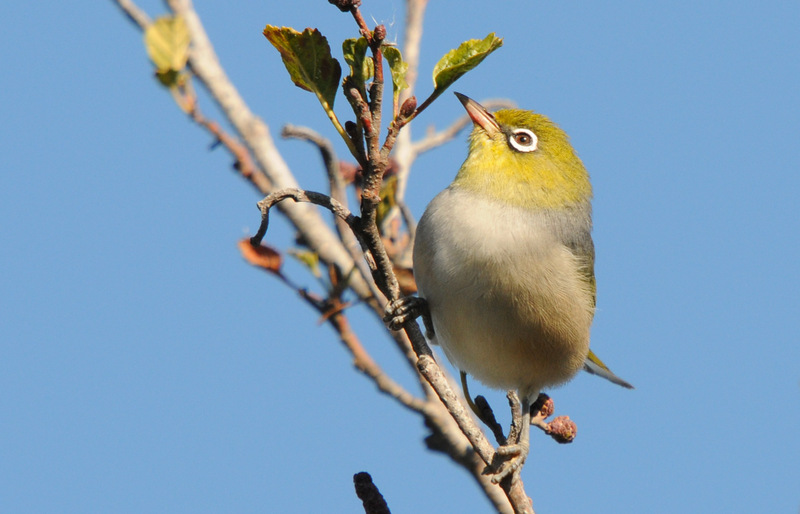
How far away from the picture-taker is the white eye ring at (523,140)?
185 inches

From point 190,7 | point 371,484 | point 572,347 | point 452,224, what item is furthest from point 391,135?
point 190,7

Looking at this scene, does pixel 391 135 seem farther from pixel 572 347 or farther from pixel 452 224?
pixel 572 347

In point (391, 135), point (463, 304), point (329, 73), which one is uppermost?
point (329, 73)

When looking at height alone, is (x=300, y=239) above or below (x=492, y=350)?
above

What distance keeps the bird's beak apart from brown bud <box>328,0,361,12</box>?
249 centimetres

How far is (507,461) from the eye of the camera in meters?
3.24

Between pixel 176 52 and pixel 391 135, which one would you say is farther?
pixel 176 52

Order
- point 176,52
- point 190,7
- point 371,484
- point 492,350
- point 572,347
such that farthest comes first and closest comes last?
point 190,7 → point 572,347 → point 492,350 → point 176,52 → point 371,484

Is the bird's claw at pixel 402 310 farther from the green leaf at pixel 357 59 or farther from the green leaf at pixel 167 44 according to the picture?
the green leaf at pixel 167 44

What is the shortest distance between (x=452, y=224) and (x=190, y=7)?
2.45 meters

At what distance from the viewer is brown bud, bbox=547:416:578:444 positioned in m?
3.89

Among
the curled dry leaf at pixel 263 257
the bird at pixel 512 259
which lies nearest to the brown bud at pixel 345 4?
the bird at pixel 512 259

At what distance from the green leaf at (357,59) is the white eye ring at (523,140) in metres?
2.32

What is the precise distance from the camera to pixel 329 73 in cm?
251
